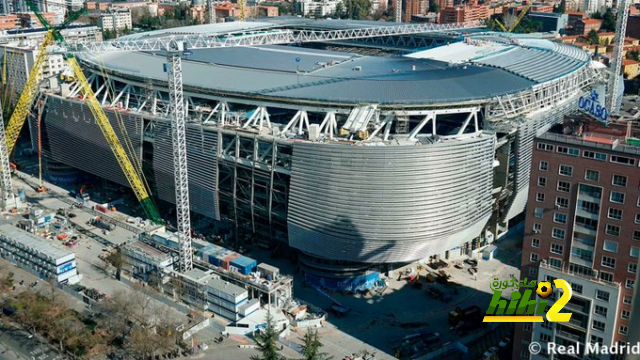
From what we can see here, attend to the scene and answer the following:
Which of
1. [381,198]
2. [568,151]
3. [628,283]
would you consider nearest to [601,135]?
[568,151]

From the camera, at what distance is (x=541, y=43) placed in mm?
101562

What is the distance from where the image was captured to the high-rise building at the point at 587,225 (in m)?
41.1

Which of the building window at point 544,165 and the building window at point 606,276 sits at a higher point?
the building window at point 544,165

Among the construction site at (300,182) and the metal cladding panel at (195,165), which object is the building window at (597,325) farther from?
the metal cladding panel at (195,165)

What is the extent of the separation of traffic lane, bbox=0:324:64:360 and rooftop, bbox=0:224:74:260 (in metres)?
8.89

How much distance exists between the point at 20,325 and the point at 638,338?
178 ft

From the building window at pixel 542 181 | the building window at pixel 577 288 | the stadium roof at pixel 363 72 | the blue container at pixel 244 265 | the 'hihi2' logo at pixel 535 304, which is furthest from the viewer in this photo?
the stadium roof at pixel 363 72

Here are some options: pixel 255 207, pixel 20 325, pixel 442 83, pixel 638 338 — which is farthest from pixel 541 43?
pixel 638 338

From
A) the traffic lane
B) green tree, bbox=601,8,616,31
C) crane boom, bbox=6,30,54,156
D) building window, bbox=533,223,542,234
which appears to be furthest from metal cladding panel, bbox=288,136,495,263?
green tree, bbox=601,8,616,31

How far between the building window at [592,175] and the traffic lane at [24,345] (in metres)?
41.7

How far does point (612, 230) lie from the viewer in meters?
41.7

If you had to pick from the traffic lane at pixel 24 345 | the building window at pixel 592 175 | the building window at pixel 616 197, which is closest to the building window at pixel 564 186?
the building window at pixel 592 175

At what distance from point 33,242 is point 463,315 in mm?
43090

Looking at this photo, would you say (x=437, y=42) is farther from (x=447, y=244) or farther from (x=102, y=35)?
(x=102, y=35)
